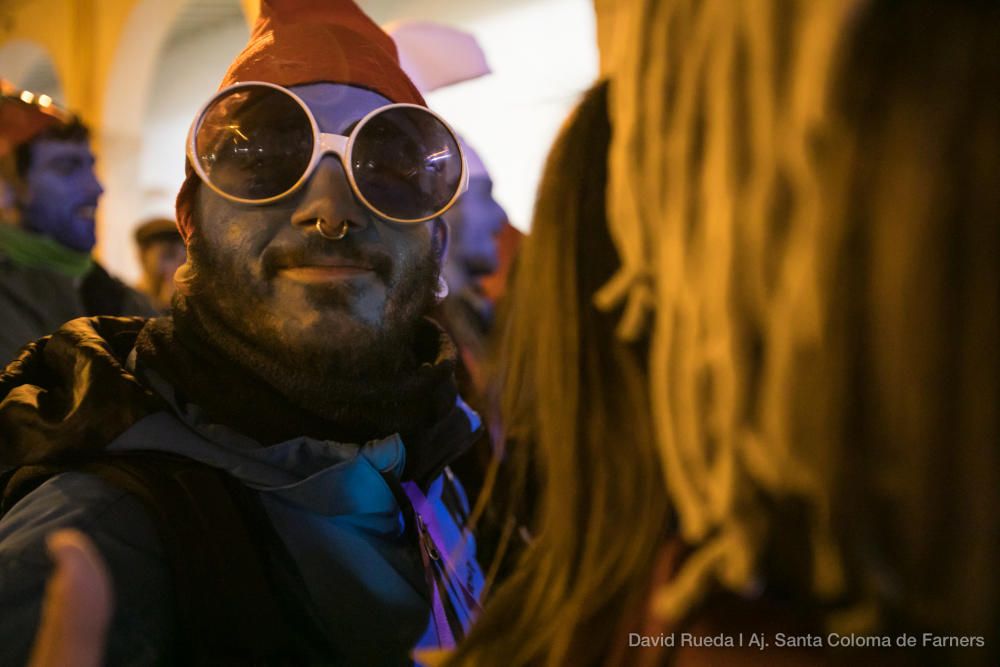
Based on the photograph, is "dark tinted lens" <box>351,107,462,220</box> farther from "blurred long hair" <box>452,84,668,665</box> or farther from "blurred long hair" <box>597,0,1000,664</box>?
"blurred long hair" <box>597,0,1000,664</box>

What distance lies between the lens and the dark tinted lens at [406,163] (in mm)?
1230

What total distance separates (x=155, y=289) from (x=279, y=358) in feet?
9.97

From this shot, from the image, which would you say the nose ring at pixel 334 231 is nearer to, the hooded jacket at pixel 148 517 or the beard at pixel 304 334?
the beard at pixel 304 334

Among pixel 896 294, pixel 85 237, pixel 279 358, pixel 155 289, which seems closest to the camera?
pixel 896 294

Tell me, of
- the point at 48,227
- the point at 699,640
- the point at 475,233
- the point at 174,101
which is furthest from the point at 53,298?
the point at 174,101

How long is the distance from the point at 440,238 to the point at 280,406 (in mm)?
460

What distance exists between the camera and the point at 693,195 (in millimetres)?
586

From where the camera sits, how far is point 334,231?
120 cm

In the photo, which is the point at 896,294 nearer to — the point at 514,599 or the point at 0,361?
the point at 514,599

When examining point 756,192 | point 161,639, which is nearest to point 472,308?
point 161,639

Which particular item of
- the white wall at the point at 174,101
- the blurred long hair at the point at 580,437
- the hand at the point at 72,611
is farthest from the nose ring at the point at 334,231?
the white wall at the point at 174,101

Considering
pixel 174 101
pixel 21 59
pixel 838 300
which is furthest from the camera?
pixel 174 101

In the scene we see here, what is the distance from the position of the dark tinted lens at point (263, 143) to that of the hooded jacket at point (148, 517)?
288 mm

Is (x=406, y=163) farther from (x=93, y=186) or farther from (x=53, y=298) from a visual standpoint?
(x=93, y=186)
